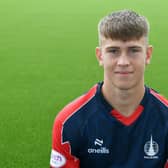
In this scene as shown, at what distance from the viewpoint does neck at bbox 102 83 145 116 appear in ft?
6.72

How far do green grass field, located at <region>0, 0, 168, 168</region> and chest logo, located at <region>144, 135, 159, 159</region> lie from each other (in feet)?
5.04

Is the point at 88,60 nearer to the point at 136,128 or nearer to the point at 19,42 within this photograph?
the point at 19,42

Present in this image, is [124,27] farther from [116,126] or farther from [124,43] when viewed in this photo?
[116,126]

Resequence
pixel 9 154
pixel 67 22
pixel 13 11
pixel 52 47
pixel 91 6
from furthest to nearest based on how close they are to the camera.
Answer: pixel 91 6 < pixel 13 11 < pixel 67 22 < pixel 52 47 < pixel 9 154

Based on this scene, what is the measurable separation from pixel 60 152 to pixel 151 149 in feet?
1.36

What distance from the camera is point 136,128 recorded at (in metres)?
2.06

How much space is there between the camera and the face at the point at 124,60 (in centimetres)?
194

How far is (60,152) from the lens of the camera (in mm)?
2105

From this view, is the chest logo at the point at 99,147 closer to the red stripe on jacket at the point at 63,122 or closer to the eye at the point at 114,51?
the red stripe on jacket at the point at 63,122

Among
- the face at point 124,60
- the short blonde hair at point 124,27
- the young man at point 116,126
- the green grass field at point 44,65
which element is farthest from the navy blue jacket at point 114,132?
the green grass field at point 44,65

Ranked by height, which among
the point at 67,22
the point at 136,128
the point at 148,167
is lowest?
the point at 148,167

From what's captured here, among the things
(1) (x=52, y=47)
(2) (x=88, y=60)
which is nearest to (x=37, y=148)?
(2) (x=88, y=60)

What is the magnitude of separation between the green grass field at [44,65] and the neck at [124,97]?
1537mm

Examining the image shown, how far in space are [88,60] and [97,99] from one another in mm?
4280
